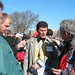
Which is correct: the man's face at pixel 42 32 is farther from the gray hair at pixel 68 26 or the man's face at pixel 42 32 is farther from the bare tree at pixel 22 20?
the bare tree at pixel 22 20

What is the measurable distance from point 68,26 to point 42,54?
5.09 ft

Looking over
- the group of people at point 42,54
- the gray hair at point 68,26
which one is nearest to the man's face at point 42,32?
the group of people at point 42,54

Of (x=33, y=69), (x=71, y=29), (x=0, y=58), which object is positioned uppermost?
(x=71, y=29)

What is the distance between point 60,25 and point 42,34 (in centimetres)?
144

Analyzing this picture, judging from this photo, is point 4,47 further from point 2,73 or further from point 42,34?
point 42,34

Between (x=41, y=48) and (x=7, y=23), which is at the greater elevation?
(x=7, y=23)

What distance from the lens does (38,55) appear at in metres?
5.62

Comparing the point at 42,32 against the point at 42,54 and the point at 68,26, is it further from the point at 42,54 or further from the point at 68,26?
the point at 68,26

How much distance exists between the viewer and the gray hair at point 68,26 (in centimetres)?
404

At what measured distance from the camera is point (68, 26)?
4113 millimetres

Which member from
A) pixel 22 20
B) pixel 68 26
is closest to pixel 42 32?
pixel 68 26

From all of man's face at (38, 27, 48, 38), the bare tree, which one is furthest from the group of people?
the bare tree

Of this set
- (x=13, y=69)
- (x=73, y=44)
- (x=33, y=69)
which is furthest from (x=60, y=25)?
(x=13, y=69)

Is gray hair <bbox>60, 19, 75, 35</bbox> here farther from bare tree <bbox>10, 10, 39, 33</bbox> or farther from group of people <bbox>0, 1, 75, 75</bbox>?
bare tree <bbox>10, 10, 39, 33</bbox>
